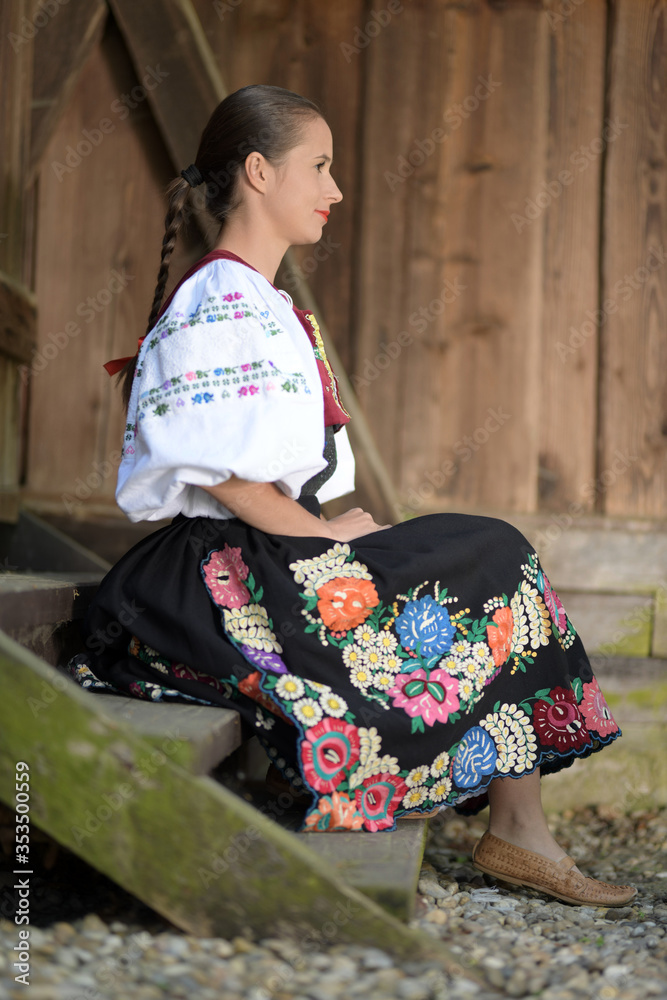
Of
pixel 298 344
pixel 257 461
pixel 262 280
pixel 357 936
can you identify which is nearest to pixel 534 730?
pixel 357 936

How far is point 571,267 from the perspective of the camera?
2797 mm

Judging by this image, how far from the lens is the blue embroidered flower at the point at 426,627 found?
1.59 meters

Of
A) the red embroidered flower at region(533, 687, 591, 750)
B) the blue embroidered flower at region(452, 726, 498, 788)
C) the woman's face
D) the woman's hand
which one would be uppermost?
the woman's face

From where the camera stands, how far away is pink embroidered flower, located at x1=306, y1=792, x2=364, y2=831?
145cm

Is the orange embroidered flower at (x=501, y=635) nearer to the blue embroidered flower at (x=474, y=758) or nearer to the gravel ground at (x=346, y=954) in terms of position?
the blue embroidered flower at (x=474, y=758)

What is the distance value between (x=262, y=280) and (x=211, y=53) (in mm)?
1397

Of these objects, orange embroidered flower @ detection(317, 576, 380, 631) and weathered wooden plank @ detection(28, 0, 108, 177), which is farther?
weathered wooden plank @ detection(28, 0, 108, 177)

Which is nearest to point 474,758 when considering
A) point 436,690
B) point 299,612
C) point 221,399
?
point 436,690

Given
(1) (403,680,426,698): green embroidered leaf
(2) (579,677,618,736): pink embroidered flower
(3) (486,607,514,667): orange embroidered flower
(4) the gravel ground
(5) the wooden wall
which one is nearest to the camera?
(4) the gravel ground

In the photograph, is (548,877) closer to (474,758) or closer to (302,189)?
(474,758)

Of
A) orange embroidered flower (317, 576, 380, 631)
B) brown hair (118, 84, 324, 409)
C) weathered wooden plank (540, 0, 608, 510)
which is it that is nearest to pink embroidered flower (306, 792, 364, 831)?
orange embroidered flower (317, 576, 380, 631)

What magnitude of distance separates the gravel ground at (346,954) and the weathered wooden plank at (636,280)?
1319 mm

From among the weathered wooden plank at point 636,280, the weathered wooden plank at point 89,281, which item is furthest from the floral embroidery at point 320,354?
the weathered wooden plank at point 636,280

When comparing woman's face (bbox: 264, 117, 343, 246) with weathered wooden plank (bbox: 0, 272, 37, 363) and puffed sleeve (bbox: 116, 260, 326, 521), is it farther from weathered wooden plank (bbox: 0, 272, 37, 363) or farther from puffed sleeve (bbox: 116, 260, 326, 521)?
weathered wooden plank (bbox: 0, 272, 37, 363)
